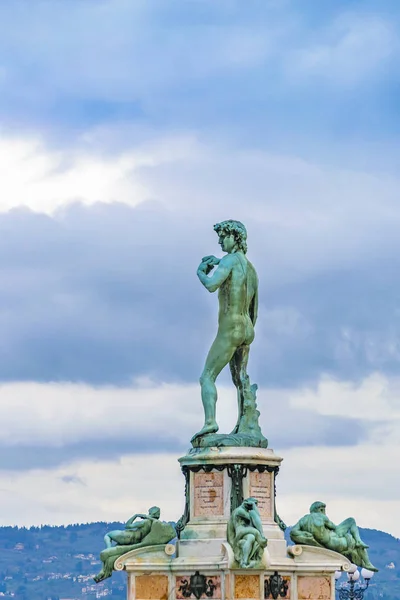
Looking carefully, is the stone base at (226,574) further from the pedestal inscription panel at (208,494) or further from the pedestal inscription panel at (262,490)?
the pedestal inscription panel at (262,490)

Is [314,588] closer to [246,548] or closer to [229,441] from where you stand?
[246,548]

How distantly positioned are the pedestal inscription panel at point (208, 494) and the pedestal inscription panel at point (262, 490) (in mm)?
707

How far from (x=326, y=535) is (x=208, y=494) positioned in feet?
9.85

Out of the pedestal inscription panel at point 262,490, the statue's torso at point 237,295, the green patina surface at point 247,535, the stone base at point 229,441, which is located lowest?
the green patina surface at point 247,535

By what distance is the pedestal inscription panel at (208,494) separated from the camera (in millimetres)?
46531

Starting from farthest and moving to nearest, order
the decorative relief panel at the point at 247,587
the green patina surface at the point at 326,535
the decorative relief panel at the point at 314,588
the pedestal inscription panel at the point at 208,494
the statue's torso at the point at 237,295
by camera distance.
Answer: the statue's torso at the point at 237,295, the green patina surface at the point at 326,535, the decorative relief panel at the point at 314,588, the pedestal inscription panel at the point at 208,494, the decorative relief panel at the point at 247,587

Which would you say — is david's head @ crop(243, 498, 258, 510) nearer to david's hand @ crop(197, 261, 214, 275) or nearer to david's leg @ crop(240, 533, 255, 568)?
david's leg @ crop(240, 533, 255, 568)

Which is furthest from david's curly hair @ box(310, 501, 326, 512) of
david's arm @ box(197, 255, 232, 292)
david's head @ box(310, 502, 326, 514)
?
david's arm @ box(197, 255, 232, 292)

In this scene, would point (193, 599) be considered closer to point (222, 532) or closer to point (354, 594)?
point (222, 532)

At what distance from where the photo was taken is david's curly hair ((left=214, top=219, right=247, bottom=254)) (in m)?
48.3

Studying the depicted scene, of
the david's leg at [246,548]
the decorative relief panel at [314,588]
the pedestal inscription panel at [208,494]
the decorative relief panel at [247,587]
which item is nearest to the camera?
the david's leg at [246,548]

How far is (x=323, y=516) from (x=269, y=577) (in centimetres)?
233

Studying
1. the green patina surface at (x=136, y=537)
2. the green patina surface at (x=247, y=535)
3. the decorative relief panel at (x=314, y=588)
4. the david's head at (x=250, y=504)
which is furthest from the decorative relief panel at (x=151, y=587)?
the decorative relief panel at (x=314, y=588)

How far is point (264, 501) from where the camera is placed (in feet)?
154
